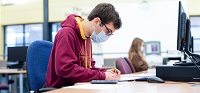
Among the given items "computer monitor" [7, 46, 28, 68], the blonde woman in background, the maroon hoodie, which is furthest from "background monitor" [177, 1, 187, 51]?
"computer monitor" [7, 46, 28, 68]

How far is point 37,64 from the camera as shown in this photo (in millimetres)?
1838

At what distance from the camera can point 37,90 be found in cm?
174

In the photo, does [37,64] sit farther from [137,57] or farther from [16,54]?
[16,54]

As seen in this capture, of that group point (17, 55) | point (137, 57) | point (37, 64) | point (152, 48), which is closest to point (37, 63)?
point (37, 64)

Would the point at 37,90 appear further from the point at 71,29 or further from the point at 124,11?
the point at 124,11

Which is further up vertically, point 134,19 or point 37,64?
point 134,19

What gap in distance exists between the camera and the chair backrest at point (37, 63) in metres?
1.79

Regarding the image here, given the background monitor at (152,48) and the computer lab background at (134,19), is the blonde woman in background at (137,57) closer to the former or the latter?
the computer lab background at (134,19)

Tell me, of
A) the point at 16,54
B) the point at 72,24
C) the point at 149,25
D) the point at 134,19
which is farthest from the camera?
the point at 134,19

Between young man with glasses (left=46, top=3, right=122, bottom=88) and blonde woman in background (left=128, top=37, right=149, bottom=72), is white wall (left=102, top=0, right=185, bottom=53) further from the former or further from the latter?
young man with glasses (left=46, top=3, right=122, bottom=88)

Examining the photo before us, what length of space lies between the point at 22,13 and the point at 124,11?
354 centimetres

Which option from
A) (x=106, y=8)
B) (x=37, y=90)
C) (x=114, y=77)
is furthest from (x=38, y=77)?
(x=106, y=8)

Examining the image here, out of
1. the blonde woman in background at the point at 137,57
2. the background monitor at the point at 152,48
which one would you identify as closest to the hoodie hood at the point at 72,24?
the blonde woman in background at the point at 137,57

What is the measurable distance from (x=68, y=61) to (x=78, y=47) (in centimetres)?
22
